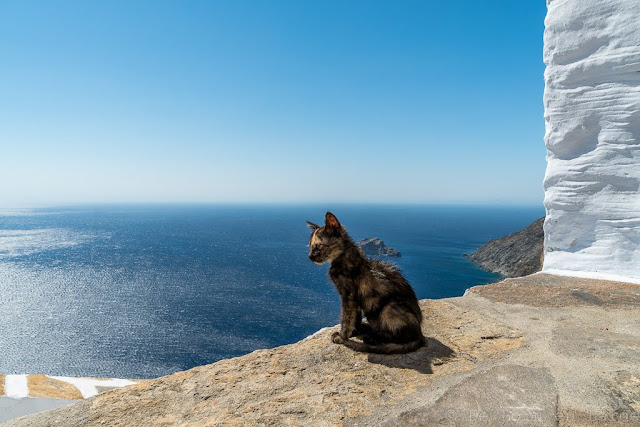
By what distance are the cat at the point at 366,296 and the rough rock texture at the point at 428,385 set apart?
0.17 m

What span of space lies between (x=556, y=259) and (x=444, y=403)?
6.04m

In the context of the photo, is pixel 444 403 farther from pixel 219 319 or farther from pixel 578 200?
pixel 219 319

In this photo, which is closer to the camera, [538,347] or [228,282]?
[538,347]

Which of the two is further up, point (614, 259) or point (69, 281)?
point (614, 259)

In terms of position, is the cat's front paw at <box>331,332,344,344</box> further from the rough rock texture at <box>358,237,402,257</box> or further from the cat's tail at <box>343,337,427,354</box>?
→ the rough rock texture at <box>358,237,402,257</box>

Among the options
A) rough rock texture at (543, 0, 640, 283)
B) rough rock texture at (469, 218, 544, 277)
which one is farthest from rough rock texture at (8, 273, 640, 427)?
rough rock texture at (469, 218, 544, 277)

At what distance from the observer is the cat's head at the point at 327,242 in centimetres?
368

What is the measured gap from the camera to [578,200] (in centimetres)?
702

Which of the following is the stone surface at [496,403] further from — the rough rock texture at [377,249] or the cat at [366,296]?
the rough rock texture at [377,249]

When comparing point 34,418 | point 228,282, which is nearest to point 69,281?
point 228,282

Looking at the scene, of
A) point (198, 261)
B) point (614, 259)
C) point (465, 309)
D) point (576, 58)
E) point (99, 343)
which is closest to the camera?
point (465, 309)

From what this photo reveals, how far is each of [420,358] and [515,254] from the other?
86602 mm

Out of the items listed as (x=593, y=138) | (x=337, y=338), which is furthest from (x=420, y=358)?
(x=593, y=138)

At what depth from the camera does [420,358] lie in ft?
10.9
